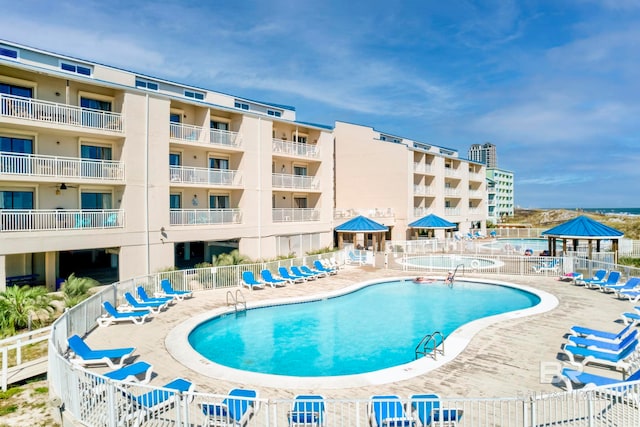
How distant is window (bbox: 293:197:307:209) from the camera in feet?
107

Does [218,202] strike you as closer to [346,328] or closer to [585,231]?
[346,328]

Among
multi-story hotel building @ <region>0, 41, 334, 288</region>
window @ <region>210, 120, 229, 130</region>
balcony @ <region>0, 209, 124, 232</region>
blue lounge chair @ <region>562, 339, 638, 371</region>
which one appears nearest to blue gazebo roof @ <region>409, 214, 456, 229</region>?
multi-story hotel building @ <region>0, 41, 334, 288</region>

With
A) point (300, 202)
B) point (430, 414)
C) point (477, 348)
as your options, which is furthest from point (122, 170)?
point (430, 414)

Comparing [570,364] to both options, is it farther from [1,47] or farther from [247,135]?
[1,47]

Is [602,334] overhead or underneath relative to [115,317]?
overhead

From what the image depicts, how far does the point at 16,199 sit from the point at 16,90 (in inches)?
205

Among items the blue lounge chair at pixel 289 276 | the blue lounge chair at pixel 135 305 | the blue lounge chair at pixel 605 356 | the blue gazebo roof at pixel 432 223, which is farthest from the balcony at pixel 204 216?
the blue lounge chair at pixel 605 356

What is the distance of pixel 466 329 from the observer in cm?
1305

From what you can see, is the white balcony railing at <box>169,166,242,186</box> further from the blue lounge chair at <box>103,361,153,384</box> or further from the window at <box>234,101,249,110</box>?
the blue lounge chair at <box>103,361,153,384</box>

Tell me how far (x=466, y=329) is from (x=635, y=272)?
482 inches

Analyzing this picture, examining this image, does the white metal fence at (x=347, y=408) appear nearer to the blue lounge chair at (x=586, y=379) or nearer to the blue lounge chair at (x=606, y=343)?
the blue lounge chair at (x=586, y=379)

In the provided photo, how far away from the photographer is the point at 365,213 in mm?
37906

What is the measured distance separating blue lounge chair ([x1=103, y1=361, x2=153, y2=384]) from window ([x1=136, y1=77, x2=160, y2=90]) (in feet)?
64.8

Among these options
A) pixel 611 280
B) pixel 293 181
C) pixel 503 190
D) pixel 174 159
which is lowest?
pixel 611 280
